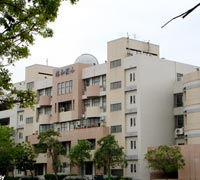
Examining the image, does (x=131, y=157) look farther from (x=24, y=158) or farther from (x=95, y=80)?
(x=24, y=158)

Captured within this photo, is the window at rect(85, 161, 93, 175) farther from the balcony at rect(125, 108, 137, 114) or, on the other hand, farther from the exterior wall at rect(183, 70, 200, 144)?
the exterior wall at rect(183, 70, 200, 144)

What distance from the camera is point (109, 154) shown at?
41844mm

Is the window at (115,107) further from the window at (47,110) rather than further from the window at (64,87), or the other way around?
the window at (47,110)

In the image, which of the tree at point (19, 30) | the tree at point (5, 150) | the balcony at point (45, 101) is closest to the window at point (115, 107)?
the balcony at point (45, 101)

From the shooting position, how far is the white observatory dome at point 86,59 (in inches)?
2128

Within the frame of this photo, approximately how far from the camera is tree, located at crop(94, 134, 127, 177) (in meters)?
41.8

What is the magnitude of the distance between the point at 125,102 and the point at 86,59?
35.0 ft

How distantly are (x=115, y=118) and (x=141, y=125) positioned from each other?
11.8ft

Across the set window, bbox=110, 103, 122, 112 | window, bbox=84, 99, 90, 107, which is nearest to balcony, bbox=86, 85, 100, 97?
window, bbox=84, 99, 90, 107

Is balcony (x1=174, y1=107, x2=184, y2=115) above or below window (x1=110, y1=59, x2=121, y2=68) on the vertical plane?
below

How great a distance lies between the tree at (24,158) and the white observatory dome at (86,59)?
1136 cm

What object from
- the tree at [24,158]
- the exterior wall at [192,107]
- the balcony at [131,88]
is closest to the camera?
the exterior wall at [192,107]

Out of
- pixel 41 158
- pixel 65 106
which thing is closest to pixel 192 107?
pixel 65 106

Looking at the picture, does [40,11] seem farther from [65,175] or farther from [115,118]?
[65,175]
